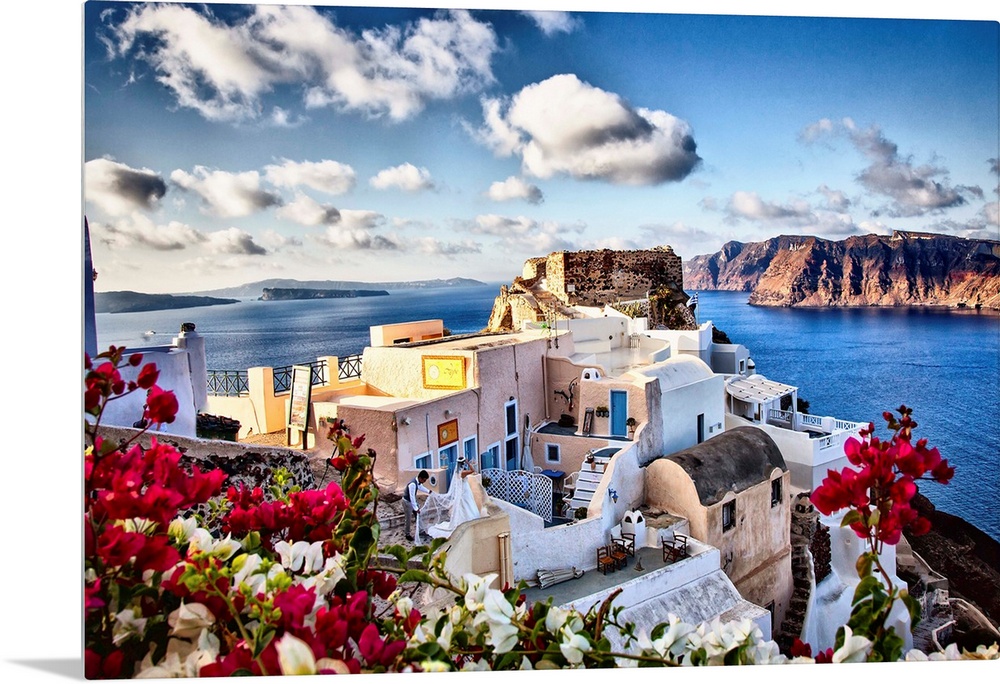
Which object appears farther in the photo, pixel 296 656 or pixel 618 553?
pixel 618 553

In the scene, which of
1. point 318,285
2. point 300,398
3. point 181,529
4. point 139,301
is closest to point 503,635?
point 181,529

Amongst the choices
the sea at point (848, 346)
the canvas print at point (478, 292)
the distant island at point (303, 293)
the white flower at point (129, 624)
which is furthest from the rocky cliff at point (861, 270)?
the white flower at point (129, 624)

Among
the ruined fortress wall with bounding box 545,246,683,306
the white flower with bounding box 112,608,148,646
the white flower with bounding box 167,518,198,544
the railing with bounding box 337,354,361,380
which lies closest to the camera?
the white flower with bounding box 112,608,148,646

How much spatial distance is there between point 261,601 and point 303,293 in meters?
3.40

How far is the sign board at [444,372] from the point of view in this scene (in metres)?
5.96

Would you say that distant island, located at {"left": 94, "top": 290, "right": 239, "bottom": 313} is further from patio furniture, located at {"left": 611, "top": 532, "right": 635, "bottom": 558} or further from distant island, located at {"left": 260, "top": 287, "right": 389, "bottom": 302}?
patio furniture, located at {"left": 611, "top": 532, "right": 635, "bottom": 558}

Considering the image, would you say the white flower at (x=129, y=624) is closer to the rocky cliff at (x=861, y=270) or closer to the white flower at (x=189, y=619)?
the white flower at (x=189, y=619)

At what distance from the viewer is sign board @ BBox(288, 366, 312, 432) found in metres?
4.86

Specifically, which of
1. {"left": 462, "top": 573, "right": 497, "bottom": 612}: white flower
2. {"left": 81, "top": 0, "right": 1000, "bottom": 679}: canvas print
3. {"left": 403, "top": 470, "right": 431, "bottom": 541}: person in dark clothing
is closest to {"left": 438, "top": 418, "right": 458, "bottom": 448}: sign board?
{"left": 81, "top": 0, "right": 1000, "bottom": 679}: canvas print

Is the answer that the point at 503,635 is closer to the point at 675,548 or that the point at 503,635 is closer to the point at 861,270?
the point at 675,548

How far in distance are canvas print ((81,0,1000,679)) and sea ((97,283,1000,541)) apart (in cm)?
3

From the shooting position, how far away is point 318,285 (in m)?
4.59

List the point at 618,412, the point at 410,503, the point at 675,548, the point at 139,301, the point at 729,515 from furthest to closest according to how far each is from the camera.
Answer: the point at 618,412 < the point at 729,515 < the point at 675,548 < the point at 410,503 < the point at 139,301

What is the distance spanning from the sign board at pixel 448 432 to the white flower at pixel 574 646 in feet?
12.4
